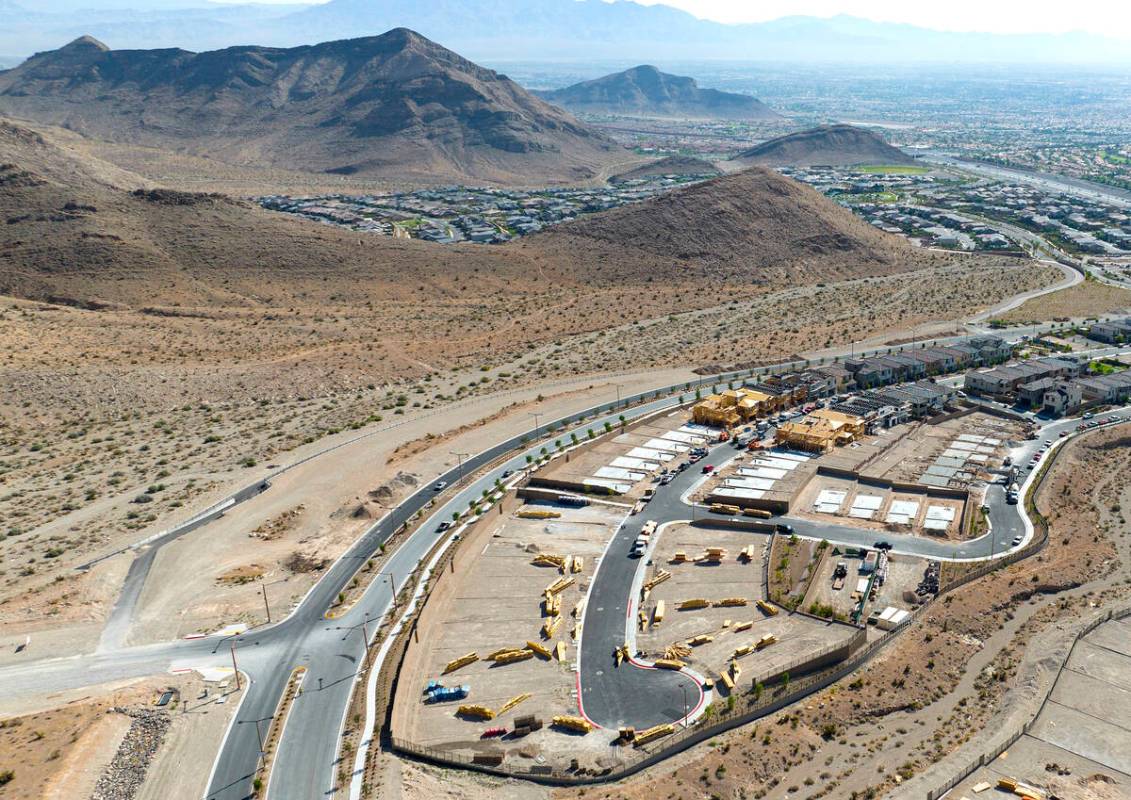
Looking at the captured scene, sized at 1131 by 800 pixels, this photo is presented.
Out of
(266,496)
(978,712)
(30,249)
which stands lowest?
(978,712)

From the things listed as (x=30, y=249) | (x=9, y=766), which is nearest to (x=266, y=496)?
(x=9, y=766)

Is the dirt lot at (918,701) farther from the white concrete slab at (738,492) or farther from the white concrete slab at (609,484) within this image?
the white concrete slab at (609,484)

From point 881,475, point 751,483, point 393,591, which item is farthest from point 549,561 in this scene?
point 881,475

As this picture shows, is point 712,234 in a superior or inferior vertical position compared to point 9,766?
superior

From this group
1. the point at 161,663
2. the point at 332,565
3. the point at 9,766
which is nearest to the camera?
the point at 9,766

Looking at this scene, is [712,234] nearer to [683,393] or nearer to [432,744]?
[683,393]

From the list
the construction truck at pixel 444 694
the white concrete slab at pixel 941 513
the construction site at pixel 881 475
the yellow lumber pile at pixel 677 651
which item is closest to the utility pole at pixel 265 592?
the construction truck at pixel 444 694

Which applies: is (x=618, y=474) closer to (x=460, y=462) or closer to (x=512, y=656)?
(x=460, y=462)

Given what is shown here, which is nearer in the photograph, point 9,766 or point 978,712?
point 9,766
